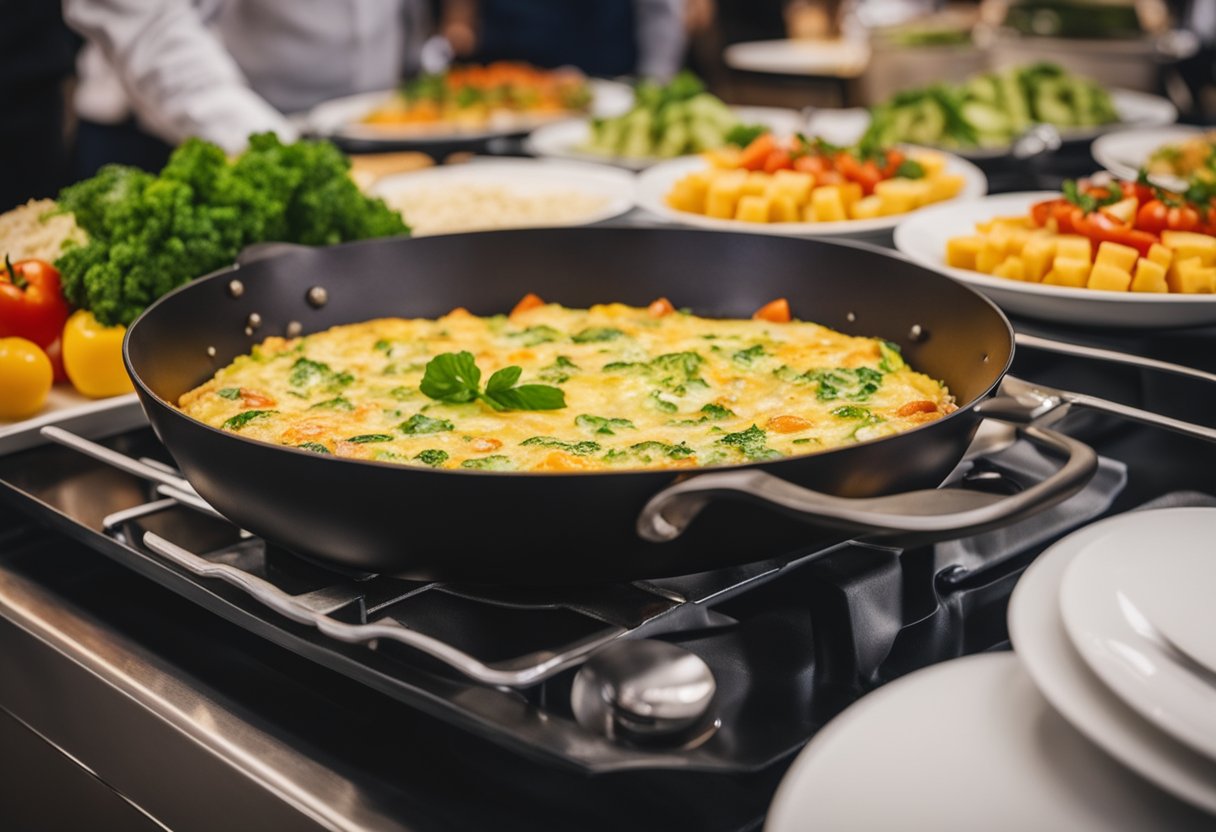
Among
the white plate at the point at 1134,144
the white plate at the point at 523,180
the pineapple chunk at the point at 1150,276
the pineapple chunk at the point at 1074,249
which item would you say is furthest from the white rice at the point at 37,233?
the white plate at the point at 1134,144

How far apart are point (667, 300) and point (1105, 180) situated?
110cm

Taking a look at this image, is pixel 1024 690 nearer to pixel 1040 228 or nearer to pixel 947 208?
pixel 1040 228

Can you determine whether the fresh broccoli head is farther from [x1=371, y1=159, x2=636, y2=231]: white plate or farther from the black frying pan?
[x1=371, y1=159, x2=636, y2=231]: white plate

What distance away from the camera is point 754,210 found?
9.16ft

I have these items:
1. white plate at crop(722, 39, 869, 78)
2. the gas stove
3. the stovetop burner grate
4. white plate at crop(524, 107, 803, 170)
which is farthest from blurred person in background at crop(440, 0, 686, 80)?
the stovetop burner grate

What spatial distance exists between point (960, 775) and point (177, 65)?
3.55 meters

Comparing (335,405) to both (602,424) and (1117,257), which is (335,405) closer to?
(602,424)

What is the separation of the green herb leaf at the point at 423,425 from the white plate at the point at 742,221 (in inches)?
31.3

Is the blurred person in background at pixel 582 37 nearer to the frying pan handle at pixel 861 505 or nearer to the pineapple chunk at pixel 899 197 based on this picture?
the pineapple chunk at pixel 899 197

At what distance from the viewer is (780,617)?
1391 mm

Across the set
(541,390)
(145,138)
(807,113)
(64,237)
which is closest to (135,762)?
(541,390)

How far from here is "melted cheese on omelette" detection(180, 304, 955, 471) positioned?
1.68 metres

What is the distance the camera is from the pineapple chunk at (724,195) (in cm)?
284

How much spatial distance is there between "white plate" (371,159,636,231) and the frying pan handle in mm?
2126
